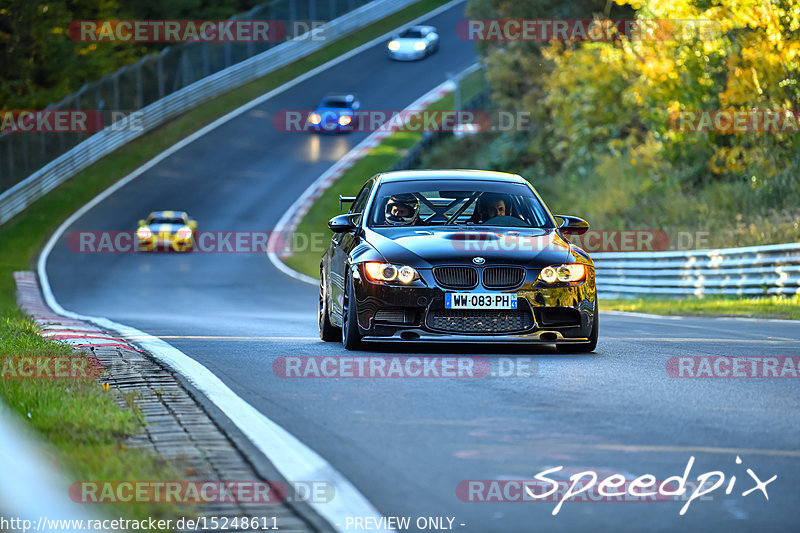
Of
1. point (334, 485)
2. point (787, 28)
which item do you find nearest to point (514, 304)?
point (334, 485)

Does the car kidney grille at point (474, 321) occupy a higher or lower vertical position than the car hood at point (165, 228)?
higher

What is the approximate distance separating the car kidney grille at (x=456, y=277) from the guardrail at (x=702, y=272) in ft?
39.0

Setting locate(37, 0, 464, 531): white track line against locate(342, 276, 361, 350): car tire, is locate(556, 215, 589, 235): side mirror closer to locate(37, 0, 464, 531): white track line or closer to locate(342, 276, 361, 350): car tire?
locate(342, 276, 361, 350): car tire

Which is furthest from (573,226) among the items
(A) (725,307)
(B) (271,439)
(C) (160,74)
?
(C) (160,74)

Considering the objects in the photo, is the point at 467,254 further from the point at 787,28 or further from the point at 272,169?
the point at 272,169

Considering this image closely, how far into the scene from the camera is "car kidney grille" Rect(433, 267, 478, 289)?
1077cm

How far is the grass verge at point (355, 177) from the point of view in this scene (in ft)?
138

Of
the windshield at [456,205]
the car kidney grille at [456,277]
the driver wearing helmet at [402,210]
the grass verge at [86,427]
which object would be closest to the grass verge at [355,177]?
the windshield at [456,205]

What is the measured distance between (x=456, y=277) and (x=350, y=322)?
102 centimetres

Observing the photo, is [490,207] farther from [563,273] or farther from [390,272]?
[390,272]

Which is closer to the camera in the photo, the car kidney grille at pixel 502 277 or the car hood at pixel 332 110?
the car kidney grille at pixel 502 277

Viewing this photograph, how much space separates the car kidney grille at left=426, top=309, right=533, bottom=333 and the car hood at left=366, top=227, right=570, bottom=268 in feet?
1.32

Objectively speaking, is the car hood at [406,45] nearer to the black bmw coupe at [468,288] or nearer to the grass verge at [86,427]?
the black bmw coupe at [468,288]

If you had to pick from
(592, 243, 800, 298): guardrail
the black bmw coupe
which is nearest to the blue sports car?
(592, 243, 800, 298): guardrail
